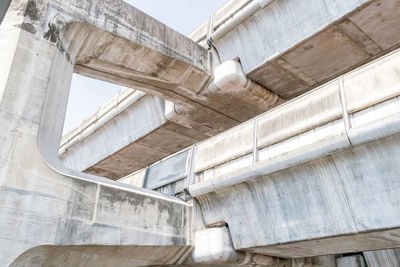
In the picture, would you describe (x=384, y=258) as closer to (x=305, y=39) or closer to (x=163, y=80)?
(x=305, y=39)

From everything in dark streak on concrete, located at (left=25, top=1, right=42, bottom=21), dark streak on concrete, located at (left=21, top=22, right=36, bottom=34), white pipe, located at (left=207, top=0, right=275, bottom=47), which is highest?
white pipe, located at (left=207, top=0, right=275, bottom=47)

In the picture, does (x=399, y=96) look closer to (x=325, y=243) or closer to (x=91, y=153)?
(x=325, y=243)

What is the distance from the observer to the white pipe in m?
9.44

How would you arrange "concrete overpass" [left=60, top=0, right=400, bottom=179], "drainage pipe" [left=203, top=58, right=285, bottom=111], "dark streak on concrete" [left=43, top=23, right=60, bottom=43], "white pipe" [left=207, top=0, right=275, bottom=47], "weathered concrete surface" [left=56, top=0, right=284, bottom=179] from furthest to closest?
"drainage pipe" [left=203, top=58, right=285, bottom=111]
"white pipe" [left=207, top=0, right=275, bottom=47]
"weathered concrete surface" [left=56, top=0, right=284, bottom=179]
"concrete overpass" [left=60, top=0, right=400, bottom=179]
"dark streak on concrete" [left=43, top=23, right=60, bottom=43]

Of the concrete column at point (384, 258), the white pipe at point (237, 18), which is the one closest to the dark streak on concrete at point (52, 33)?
the white pipe at point (237, 18)

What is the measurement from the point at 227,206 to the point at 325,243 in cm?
210

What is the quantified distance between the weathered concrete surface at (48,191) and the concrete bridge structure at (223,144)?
0.08 feet

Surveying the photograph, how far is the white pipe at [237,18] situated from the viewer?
31.0 ft

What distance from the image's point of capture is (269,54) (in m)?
9.59

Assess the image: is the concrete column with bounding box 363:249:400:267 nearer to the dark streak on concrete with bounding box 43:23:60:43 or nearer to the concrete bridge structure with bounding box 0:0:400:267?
the concrete bridge structure with bounding box 0:0:400:267

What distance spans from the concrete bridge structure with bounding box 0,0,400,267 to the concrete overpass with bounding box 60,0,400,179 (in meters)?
0.05

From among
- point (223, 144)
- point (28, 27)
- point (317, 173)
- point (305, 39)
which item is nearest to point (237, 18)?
point (305, 39)

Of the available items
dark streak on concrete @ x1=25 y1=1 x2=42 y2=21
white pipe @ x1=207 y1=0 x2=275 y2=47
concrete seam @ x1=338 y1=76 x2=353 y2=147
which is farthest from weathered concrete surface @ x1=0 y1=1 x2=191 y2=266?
white pipe @ x1=207 y1=0 x2=275 y2=47

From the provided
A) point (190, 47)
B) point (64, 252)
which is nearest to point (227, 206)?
point (64, 252)
